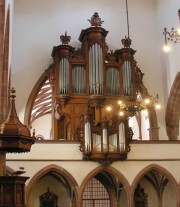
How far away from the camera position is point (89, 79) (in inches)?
827

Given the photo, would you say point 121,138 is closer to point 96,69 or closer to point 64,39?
point 96,69

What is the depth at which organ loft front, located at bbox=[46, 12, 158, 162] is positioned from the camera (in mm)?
20266

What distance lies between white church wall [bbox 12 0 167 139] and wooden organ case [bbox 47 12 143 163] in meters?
0.88

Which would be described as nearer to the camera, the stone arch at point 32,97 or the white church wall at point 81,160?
the white church wall at point 81,160

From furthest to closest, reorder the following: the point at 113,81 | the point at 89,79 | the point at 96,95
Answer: the point at 113,81 → the point at 89,79 → the point at 96,95

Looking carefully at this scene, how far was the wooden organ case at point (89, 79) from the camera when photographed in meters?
20.4

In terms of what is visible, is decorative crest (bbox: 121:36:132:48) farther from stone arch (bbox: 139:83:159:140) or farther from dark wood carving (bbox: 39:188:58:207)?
dark wood carving (bbox: 39:188:58:207)

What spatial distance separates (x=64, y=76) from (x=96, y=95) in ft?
5.59

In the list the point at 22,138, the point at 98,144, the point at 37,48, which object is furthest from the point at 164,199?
the point at 22,138

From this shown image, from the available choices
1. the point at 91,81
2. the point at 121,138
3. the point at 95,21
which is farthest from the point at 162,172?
the point at 95,21

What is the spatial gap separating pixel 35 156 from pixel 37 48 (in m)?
5.94

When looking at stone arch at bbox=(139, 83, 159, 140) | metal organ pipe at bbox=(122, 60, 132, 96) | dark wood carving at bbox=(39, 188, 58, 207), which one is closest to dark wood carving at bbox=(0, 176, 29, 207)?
dark wood carving at bbox=(39, 188, 58, 207)

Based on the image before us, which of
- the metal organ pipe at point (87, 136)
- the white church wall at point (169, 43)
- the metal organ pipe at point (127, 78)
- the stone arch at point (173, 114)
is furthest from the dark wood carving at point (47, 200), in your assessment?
the white church wall at point (169, 43)

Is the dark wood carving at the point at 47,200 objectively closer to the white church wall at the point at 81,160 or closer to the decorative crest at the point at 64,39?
the white church wall at the point at 81,160
